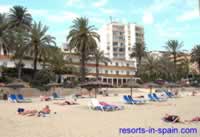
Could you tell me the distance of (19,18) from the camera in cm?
6744

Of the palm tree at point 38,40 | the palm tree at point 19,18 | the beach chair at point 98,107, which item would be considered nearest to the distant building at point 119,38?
the palm tree at point 19,18

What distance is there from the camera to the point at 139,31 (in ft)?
419

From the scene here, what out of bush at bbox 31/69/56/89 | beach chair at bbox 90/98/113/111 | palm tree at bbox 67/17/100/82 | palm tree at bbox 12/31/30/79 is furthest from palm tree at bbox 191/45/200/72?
beach chair at bbox 90/98/113/111

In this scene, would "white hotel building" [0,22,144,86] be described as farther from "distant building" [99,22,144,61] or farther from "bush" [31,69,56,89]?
"bush" [31,69,56,89]

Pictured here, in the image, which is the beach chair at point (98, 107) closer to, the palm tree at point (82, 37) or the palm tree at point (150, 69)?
the palm tree at point (82, 37)

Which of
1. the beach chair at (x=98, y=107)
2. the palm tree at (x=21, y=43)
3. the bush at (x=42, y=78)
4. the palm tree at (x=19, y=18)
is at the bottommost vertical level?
the beach chair at (x=98, y=107)

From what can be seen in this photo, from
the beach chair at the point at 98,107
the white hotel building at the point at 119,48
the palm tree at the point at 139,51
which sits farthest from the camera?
the white hotel building at the point at 119,48

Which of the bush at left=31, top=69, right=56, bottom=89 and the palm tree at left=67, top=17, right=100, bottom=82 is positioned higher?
the palm tree at left=67, top=17, right=100, bottom=82

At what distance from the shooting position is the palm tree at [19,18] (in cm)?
6638

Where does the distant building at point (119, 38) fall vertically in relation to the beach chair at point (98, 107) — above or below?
above

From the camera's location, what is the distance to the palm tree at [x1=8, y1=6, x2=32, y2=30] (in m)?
66.4

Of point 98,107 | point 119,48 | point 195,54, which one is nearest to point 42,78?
point 98,107

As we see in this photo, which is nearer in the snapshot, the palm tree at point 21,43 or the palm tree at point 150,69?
the palm tree at point 21,43

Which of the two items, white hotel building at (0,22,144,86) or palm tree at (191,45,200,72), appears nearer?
palm tree at (191,45,200,72)
